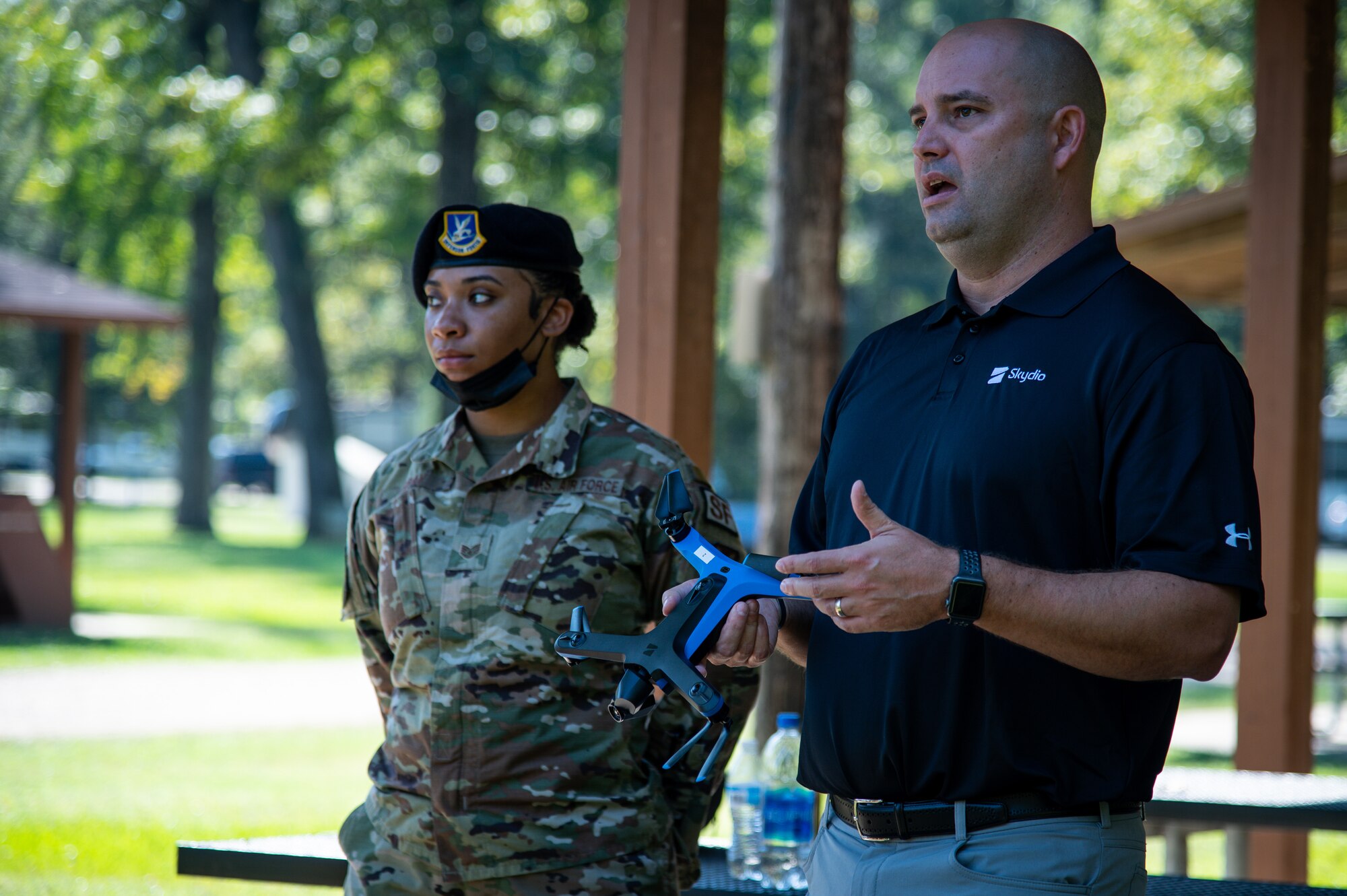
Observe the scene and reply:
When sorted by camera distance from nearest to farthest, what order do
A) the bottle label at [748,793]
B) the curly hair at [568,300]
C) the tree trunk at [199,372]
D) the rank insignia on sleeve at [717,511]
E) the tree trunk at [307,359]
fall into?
the rank insignia on sleeve at [717,511], the curly hair at [568,300], the bottle label at [748,793], the tree trunk at [307,359], the tree trunk at [199,372]

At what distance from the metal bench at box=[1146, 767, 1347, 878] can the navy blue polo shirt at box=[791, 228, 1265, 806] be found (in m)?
2.35

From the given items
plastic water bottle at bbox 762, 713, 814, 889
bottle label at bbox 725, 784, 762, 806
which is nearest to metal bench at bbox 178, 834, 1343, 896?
plastic water bottle at bbox 762, 713, 814, 889

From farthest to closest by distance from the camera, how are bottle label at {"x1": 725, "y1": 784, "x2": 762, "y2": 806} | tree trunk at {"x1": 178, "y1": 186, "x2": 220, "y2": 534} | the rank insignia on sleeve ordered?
tree trunk at {"x1": 178, "y1": 186, "x2": 220, "y2": 534} < bottle label at {"x1": 725, "y1": 784, "x2": 762, "y2": 806} < the rank insignia on sleeve

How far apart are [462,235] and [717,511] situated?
2.71 ft

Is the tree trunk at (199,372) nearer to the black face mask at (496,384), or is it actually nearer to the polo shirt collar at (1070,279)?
the black face mask at (496,384)

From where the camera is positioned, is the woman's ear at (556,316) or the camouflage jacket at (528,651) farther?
the woman's ear at (556,316)

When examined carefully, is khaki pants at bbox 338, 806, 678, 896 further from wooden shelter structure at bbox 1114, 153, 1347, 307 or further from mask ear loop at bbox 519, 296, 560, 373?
wooden shelter structure at bbox 1114, 153, 1347, 307

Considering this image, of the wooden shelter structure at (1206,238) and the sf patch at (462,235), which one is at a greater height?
the wooden shelter structure at (1206,238)

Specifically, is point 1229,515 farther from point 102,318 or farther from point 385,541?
point 102,318

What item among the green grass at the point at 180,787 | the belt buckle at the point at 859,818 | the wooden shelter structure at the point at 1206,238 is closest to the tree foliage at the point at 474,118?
the wooden shelter structure at the point at 1206,238

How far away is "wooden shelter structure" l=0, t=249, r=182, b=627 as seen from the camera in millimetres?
14539

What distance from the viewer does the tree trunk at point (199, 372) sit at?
29094 mm

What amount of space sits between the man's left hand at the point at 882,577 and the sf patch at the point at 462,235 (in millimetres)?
1524

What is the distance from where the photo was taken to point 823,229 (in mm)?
6539
